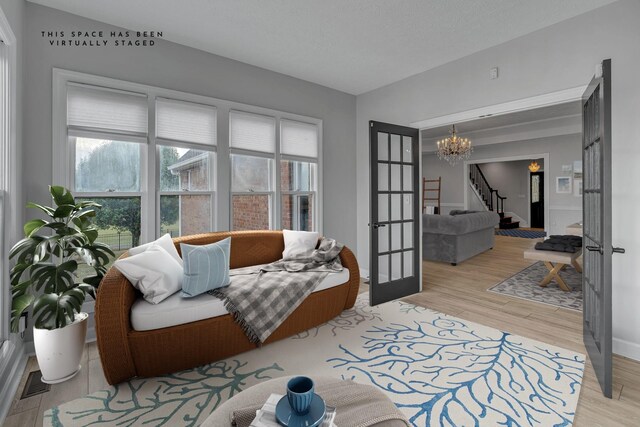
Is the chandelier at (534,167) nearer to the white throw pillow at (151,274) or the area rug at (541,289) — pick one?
the area rug at (541,289)

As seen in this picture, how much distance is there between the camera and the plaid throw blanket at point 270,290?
247 cm

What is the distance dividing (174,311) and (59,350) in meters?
0.75

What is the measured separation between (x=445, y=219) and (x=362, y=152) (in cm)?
209

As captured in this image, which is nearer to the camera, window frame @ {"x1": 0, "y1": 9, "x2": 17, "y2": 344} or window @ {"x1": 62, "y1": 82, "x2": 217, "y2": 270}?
window frame @ {"x1": 0, "y1": 9, "x2": 17, "y2": 344}

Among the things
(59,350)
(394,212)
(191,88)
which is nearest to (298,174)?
(394,212)

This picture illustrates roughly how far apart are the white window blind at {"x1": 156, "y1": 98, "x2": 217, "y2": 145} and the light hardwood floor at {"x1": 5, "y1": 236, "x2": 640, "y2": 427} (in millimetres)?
2068

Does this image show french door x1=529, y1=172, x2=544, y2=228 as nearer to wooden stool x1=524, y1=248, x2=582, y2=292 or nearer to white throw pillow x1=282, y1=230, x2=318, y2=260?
wooden stool x1=524, y1=248, x2=582, y2=292

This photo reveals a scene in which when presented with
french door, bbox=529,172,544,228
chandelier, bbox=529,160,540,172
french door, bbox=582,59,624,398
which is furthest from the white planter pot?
french door, bbox=529,172,544,228

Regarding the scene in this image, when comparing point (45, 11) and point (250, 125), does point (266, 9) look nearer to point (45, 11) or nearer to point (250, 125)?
point (250, 125)

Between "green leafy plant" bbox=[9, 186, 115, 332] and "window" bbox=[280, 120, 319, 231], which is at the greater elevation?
"window" bbox=[280, 120, 319, 231]

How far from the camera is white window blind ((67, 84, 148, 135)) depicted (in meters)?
2.73

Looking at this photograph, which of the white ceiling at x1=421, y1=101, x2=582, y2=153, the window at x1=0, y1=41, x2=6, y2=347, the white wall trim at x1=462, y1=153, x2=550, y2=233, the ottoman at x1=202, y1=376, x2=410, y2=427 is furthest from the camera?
the white wall trim at x1=462, y1=153, x2=550, y2=233

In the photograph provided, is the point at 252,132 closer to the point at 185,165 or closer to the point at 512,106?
the point at 185,165

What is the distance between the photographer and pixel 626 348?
2.52 metres
